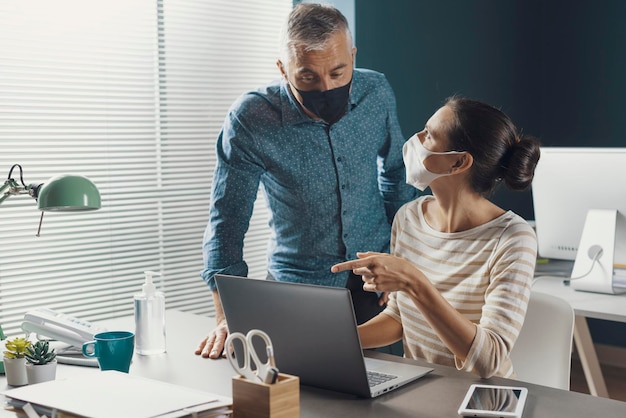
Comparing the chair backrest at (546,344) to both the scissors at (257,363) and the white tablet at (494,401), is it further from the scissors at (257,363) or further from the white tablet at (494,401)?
the scissors at (257,363)

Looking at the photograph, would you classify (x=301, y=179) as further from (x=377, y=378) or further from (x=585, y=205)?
(x=585, y=205)

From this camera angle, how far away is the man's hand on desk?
172 centimetres

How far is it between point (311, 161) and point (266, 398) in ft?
3.79

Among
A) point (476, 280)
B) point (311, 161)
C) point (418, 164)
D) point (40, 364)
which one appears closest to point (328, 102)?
point (311, 161)

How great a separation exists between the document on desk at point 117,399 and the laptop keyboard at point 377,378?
318mm

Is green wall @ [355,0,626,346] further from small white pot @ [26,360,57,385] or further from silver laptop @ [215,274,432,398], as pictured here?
small white pot @ [26,360,57,385]

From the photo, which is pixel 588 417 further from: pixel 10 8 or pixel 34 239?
pixel 10 8

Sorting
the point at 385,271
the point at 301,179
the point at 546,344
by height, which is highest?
the point at 301,179

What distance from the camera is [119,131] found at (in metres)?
2.91

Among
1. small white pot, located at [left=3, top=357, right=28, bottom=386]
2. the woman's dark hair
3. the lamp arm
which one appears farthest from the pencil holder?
the woman's dark hair

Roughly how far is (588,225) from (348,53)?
1.23 metres

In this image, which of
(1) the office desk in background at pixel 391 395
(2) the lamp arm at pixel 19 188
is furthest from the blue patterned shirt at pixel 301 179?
(2) the lamp arm at pixel 19 188

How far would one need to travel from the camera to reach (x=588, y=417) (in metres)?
1.30

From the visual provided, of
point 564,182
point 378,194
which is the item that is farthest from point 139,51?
point 564,182
